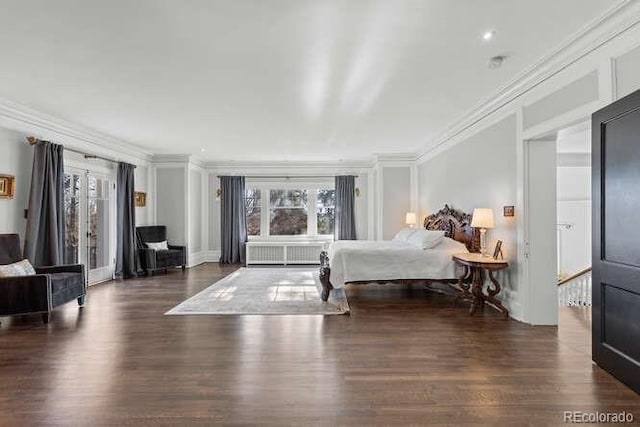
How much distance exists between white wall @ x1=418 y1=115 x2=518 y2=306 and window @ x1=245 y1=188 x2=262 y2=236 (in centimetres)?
445

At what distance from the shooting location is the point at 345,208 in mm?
8547

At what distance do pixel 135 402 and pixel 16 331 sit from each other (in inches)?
93.0

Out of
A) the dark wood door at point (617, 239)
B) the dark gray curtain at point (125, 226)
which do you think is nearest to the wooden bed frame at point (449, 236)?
the dark wood door at point (617, 239)

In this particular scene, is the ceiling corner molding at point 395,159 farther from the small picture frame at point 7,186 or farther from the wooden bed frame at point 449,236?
A: the small picture frame at point 7,186

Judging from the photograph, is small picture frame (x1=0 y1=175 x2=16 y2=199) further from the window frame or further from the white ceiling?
the window frame

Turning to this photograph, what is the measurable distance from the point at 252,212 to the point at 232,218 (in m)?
0.55

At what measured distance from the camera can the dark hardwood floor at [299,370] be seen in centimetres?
211

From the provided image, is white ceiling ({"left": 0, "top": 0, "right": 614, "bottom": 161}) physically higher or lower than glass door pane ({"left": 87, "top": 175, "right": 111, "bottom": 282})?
higher

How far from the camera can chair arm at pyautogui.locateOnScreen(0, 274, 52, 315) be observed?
374cm

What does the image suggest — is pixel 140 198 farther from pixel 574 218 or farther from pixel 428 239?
pixel 574 218

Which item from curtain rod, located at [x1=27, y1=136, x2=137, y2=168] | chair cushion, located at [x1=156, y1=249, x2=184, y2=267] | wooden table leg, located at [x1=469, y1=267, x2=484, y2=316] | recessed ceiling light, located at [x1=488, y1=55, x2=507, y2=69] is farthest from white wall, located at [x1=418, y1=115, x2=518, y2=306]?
curtain rod, located at [x1=27, y1=136, x2=137, y2=168]

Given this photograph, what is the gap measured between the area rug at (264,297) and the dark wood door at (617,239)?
2476 mm

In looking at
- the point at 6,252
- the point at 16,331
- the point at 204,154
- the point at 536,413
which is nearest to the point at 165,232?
the point at 204,154

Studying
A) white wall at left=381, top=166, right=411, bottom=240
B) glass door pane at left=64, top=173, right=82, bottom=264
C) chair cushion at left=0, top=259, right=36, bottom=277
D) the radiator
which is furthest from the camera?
the radiator
